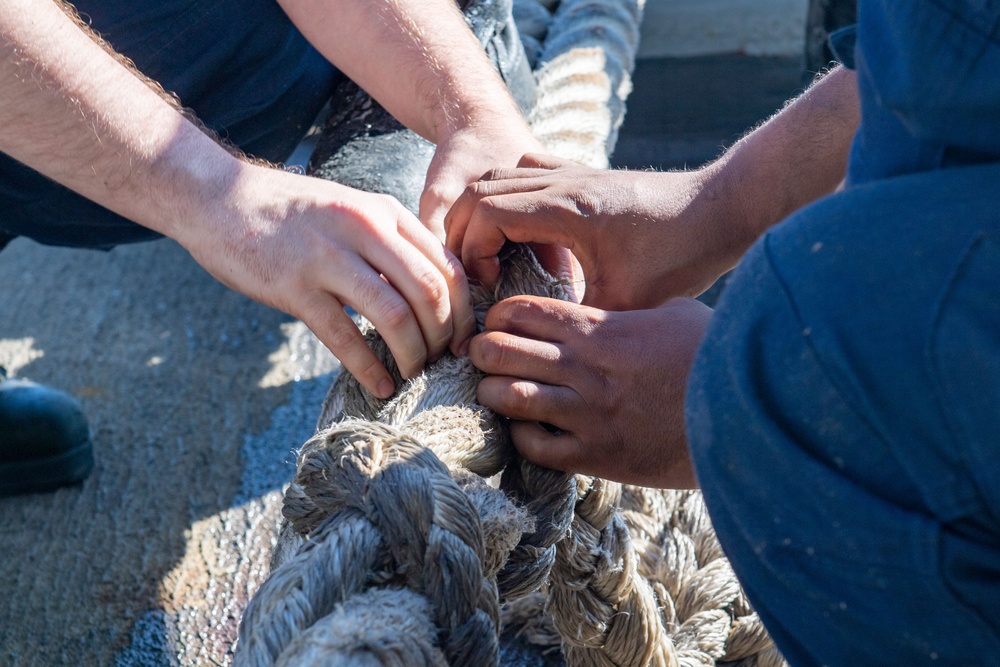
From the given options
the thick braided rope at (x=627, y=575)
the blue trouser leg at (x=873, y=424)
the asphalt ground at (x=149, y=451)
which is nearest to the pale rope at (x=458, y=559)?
the thick braided rope at (x=627, y=575)

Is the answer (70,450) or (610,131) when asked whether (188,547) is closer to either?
(70,450)

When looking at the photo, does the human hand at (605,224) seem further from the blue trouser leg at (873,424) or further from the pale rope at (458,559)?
the blue trouser leg at (873,424)

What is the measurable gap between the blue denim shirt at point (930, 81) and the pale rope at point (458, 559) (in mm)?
396

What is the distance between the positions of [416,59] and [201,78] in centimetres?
37

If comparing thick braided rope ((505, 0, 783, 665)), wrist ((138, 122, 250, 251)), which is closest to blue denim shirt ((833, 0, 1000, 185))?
thick braided rope ((505, 0, 783, 665))

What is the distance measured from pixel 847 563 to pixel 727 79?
9.34 ft

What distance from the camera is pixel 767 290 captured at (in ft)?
2.09

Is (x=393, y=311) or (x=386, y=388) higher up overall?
(x=393, y=311)

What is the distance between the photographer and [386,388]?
1012 mm

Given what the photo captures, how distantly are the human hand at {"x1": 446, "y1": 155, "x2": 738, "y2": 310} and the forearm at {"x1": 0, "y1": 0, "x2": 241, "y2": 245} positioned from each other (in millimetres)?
282

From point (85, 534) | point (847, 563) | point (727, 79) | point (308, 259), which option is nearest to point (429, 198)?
point (308, 259)

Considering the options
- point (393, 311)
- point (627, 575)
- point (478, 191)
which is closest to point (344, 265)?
point (393, 311)

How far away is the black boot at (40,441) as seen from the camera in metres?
1.58

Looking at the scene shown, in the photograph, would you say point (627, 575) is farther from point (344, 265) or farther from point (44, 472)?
point (44, 472)
